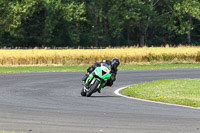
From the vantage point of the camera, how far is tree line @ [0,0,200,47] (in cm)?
5694

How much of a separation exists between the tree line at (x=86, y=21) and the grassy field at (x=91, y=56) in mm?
18006

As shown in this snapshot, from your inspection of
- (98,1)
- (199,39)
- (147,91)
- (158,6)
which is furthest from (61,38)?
(147,91)

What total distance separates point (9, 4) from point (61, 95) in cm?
4084

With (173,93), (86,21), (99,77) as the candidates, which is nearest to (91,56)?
(173,93)

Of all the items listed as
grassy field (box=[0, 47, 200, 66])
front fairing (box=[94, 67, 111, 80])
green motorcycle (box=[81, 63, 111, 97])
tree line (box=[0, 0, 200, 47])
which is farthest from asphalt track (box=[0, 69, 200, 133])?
tree line (box=[0, 0, 200, 47])

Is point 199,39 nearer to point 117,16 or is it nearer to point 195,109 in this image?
point 117,16

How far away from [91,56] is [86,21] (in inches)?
1110

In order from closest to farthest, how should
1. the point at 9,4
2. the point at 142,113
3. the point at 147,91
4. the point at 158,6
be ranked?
1. the point at 142,113
2. the point at 147,91
3. the point at 9,4
4. the point at 158,6

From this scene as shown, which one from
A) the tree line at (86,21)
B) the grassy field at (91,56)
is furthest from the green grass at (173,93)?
the tree line at (86,21)

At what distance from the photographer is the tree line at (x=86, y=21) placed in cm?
5694

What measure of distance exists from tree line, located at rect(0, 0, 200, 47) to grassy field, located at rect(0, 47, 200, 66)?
59.1ft

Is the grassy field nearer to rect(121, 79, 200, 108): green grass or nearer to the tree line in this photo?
rect(121, 79, 200, 108): green grass

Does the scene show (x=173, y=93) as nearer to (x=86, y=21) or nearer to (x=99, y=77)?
(x=99, y=77)

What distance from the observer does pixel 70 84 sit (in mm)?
21750
